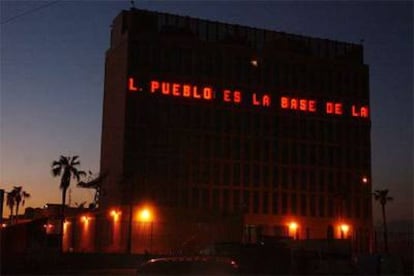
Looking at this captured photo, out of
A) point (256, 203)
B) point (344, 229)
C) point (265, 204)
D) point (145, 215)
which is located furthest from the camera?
point (344, 229)

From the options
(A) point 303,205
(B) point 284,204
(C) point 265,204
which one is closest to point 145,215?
(C) point 265,204

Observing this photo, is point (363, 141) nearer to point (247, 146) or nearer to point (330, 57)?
point (330, 57)

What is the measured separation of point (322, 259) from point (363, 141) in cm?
6447

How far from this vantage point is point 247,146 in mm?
99438

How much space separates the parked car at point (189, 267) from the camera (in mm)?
22156

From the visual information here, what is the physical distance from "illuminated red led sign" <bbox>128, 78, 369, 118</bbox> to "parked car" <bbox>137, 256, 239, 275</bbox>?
72973mm

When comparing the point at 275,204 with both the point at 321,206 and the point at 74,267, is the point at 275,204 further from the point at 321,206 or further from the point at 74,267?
the point at 74,267

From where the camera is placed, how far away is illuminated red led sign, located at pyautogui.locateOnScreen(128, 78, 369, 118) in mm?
95250

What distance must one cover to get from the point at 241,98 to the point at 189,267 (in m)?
79.4

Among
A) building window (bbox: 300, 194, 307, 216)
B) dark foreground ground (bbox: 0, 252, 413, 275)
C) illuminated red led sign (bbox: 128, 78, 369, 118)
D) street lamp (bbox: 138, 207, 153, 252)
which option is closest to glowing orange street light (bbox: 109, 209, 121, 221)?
street lamp (bbox: 138, 207, 153, 252)

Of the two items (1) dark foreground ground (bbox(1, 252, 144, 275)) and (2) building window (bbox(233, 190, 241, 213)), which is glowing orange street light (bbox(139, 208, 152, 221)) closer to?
(2) building window (bbox(233, 190, 241, 213))

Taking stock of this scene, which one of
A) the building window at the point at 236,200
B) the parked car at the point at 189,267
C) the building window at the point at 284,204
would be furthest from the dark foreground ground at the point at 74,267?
the building window at the point at 284,204

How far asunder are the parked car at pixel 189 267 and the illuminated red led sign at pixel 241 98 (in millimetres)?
72973

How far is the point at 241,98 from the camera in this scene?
101 m
